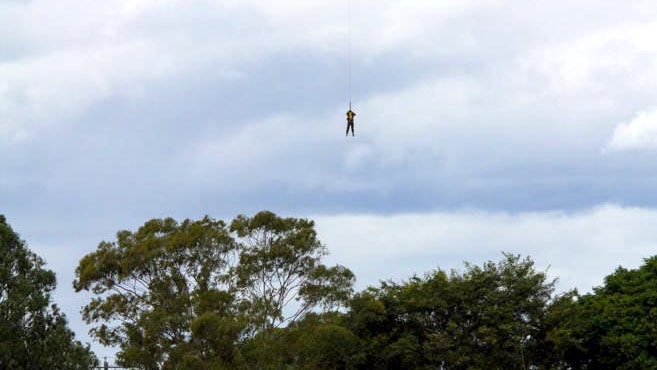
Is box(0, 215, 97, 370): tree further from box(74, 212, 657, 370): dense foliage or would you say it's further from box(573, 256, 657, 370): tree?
box(573, 256, 657, 370): tree

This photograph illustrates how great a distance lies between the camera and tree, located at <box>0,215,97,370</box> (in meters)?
30.9

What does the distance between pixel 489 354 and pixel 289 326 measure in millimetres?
8648

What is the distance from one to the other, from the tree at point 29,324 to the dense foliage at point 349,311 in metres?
10.8

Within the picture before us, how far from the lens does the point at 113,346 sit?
4622 cm

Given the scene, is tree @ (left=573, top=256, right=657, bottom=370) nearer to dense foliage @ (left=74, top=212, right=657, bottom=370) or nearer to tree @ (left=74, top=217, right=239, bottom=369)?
dense foliage @ (left=74, top=212, right=657, bottom=370)

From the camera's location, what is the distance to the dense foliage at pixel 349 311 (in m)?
43.4

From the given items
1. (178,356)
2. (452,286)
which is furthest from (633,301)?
(178,356)

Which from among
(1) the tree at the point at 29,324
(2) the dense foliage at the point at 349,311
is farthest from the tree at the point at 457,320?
(1) the tree at the point at 29,324

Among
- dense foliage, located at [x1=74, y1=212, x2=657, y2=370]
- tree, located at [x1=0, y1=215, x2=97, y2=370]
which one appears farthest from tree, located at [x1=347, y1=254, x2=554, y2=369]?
tree, located at [x1=0, y1=215, x2=97, y2=370]

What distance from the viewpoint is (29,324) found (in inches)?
1243

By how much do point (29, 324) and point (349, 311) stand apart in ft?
58.8

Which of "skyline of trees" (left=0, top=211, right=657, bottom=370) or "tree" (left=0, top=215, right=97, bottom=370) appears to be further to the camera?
"skyline of trees" (left=0, top=211, right=657, bottom=370)

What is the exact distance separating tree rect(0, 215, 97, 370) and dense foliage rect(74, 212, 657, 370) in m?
10.8

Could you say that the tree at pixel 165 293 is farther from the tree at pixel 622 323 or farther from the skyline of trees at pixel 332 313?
the tree at pixel 622 323
